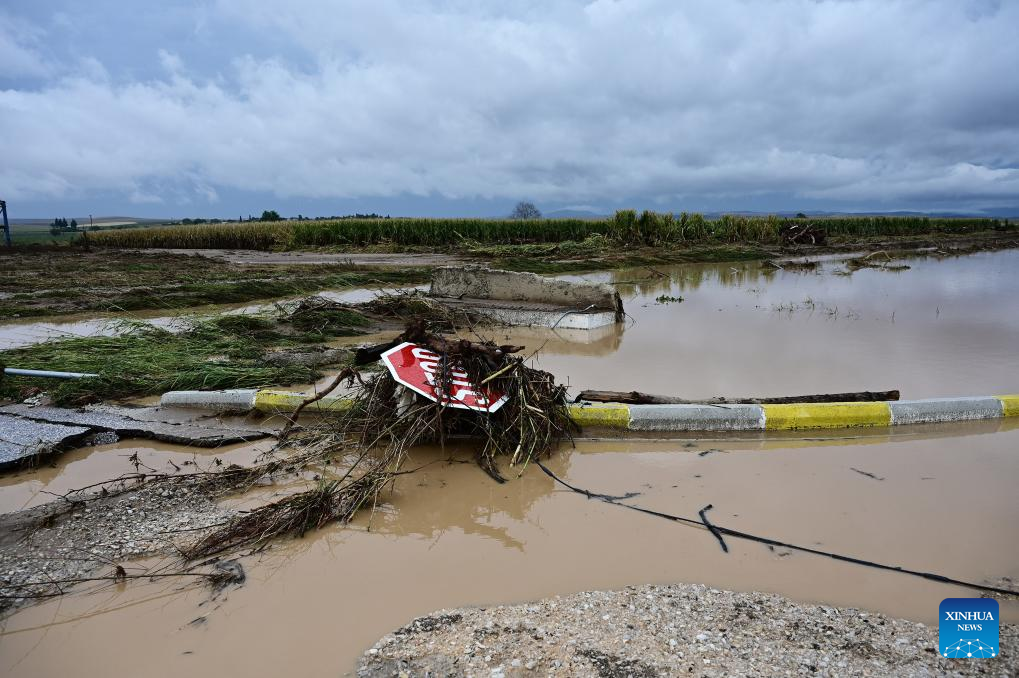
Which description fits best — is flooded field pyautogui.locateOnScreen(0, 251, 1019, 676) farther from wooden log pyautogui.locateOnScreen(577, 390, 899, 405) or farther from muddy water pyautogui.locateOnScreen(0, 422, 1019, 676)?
wooden log pyautogui.locateOnScreen(577, 390, 899, 405)

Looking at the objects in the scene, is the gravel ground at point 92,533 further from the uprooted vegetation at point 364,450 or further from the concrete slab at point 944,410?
the concrete slab at point 944,410

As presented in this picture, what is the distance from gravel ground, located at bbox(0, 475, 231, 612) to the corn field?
21.8 meters

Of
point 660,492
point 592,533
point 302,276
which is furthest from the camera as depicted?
point 302,276

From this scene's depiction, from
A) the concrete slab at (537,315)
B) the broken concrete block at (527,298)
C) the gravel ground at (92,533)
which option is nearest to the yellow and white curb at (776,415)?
the gravel ground at (92,533)

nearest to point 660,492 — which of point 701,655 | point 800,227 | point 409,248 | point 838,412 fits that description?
point 701,655

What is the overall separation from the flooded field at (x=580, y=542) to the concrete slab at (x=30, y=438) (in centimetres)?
18

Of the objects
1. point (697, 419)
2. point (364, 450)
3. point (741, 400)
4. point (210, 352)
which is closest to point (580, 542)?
point (364, 450)

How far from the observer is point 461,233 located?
28.2 m

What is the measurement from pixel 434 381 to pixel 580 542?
158 cm

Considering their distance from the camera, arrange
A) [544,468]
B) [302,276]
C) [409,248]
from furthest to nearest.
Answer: [409,248] → [302,276] → [544,468]

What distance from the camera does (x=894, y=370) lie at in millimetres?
6891

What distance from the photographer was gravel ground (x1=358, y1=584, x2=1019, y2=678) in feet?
7.27

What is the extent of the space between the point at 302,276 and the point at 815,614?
14.3 meters

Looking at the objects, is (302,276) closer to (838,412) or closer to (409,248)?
(409,248)
